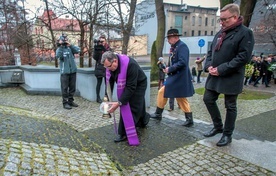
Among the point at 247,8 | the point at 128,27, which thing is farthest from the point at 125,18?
the point at 247,8

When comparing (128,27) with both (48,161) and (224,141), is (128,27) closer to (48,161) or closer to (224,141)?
(224,141)

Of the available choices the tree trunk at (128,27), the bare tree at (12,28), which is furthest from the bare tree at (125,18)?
the bare tree at (12,28)

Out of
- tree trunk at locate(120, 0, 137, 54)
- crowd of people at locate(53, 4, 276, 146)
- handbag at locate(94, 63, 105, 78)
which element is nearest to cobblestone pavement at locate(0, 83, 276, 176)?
crowd of people at locate(53, 4, 276, 146)

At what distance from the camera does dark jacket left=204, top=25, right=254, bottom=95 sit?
3.12 metres

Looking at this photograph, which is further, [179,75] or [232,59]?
[179,75]

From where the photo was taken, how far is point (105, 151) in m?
3.47

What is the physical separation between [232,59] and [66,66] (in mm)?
3963

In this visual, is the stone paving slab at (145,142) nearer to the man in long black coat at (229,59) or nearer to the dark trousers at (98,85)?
the man in long black coat at (229,59)

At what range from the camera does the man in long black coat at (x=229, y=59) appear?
10.3ft

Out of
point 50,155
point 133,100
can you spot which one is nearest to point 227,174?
point 133,100

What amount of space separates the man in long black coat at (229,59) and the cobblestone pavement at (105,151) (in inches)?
22.4

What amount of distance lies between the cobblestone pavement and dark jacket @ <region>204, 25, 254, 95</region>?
0.94m

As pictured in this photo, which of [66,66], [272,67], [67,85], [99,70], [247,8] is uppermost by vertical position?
[247,8]

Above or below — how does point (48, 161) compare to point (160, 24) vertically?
below
